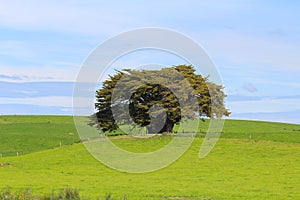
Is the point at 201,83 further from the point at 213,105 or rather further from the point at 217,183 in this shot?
the point at 217,183

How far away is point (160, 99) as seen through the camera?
256 ft

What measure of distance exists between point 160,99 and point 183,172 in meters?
28.1

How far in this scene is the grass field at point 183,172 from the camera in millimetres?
36656

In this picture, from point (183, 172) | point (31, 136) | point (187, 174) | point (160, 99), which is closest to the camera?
point (187, 174)

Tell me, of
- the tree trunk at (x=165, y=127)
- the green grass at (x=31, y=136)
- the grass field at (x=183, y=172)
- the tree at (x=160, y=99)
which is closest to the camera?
the grass field at (x=183, y=172)

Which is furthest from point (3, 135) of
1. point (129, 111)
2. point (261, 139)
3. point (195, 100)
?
point (261, 139)

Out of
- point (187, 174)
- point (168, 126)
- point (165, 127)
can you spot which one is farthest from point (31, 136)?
point (187, 174)

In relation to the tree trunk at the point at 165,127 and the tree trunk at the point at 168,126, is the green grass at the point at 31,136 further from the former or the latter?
the tree trunk at the point at 168,126

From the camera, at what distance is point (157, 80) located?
7856cm

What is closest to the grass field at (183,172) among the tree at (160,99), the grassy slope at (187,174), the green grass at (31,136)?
the grassy slope at (187,174)

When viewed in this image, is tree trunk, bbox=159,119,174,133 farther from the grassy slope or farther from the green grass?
the green grass

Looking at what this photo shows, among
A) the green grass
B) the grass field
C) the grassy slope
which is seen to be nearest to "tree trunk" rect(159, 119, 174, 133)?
the grass field

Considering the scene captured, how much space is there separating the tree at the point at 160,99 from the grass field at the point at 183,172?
16.0 feet

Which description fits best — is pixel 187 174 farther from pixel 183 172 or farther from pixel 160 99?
pixel 160 99
